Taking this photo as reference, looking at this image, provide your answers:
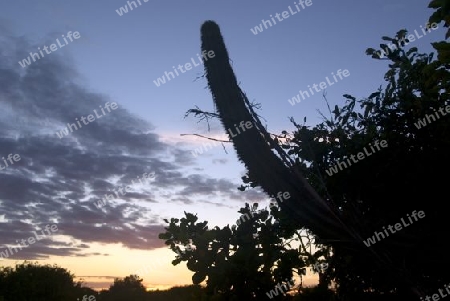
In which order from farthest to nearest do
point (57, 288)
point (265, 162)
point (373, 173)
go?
point (57, 288)
point (373, 173)
point (265, 162)

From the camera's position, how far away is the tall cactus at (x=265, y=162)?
3.68 m

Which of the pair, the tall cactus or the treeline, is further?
the treeline

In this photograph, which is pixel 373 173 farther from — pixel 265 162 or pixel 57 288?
pixel 57 288

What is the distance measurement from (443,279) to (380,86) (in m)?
3.40

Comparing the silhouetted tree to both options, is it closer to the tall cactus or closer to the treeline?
the tall cactus

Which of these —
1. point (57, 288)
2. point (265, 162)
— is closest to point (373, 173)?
point (265, 162)

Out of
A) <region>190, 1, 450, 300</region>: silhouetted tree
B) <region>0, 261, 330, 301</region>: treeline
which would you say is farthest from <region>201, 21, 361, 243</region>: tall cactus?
<region>0, 261, 330, 301</region>: treeline

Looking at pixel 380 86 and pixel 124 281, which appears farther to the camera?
pixel 124 281

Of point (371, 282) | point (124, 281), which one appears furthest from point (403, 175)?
point (124, 281)

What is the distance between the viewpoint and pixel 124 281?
1348 inches

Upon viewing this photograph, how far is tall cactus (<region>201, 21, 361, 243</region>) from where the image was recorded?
3.68 metres

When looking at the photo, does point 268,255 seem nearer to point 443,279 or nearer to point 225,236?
point 225,236

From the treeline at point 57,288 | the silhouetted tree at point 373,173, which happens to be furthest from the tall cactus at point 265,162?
the treeline at point 57,288

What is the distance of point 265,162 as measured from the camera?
13.5 feet
